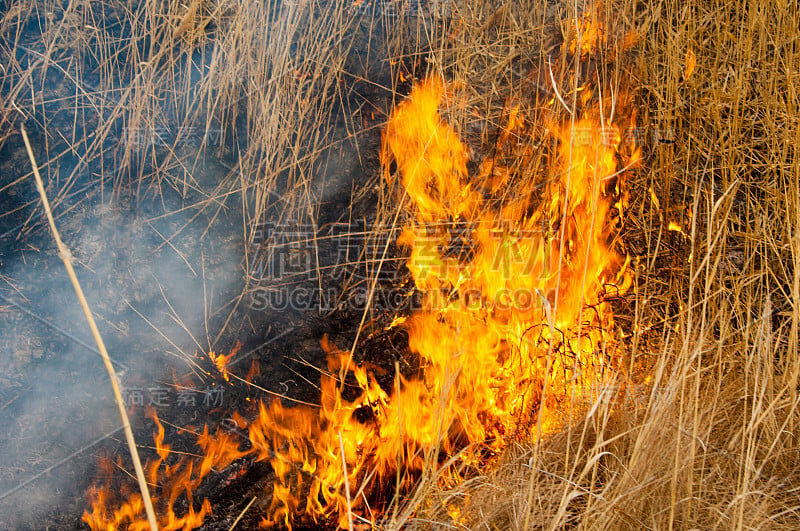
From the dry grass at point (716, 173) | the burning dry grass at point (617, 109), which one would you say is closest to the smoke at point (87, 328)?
the burning dry grass at point (617, 109)

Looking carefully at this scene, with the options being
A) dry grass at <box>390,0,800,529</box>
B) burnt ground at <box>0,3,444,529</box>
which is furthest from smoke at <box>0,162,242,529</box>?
dry grass at <box>390,0,800,529</box>

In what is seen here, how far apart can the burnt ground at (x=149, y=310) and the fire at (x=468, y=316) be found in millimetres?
110

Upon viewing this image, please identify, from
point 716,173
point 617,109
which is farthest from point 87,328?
point 716,173

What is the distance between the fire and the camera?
2172 millimetres

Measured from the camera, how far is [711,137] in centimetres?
235

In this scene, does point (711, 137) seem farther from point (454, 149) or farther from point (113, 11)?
point (113, 11)

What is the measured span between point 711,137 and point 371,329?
1699 mm

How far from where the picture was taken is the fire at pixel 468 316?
2.17 m

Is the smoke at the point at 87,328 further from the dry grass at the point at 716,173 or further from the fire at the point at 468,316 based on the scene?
the dry grass at the point at 716,173

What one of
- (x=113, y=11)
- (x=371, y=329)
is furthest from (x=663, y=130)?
(x=113, y=11)

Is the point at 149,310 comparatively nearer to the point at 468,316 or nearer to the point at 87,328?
the point at 87,328

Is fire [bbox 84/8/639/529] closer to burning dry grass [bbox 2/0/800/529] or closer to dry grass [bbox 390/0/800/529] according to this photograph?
burning dry grass [bbox 2/0/800/529]

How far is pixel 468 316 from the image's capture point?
2.29 metres

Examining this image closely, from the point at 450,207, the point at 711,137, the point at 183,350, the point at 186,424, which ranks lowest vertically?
the point at 186,424
